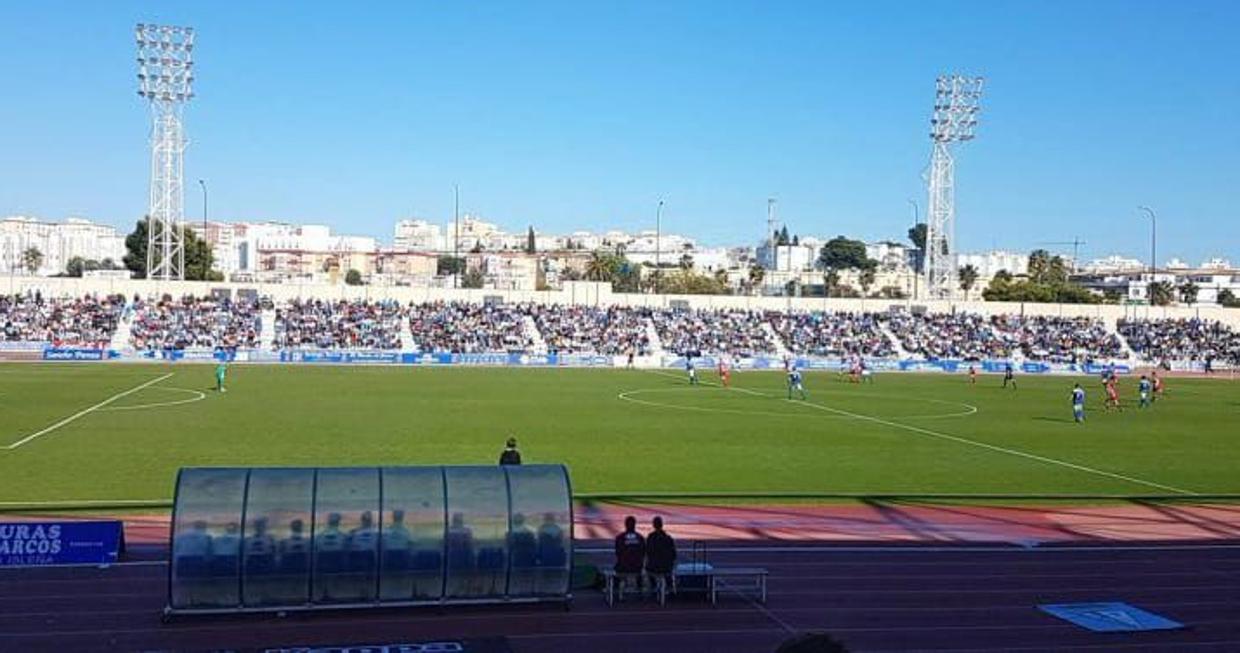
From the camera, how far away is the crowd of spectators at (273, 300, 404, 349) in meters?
75.2

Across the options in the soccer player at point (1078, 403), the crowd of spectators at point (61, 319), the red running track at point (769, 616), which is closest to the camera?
the red running track at point (769, 616)

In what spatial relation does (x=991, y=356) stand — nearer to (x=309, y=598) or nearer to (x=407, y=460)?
(x=407, y=460)

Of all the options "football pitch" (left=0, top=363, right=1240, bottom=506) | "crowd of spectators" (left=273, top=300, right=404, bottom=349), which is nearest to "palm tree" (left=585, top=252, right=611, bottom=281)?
"crowd of spectators" (left=273, top=300, right=404, bottom=349)

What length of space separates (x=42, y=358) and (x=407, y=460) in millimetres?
47123

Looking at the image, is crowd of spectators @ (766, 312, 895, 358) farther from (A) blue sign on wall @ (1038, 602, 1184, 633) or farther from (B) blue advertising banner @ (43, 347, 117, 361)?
(A) blue sign on wall @ (1038, 602, 1184, 633)

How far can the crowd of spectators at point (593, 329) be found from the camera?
261ft

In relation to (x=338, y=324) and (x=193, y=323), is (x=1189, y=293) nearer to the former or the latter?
(x=338, y=324)

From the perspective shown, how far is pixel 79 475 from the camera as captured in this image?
2558 centimetres

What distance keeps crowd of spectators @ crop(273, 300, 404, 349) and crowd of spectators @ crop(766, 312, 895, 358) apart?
91.9ft

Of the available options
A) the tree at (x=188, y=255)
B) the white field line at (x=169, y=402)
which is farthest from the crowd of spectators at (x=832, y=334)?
the tree at (x=188, y=255)

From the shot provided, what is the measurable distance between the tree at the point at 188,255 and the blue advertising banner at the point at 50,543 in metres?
105

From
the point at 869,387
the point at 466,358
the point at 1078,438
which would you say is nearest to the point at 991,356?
the point at 869,387

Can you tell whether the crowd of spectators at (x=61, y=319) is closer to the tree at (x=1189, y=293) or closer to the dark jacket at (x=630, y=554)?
the dark jacket at (x=630, y=554)

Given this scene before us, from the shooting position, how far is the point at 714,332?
8400 centimetres
